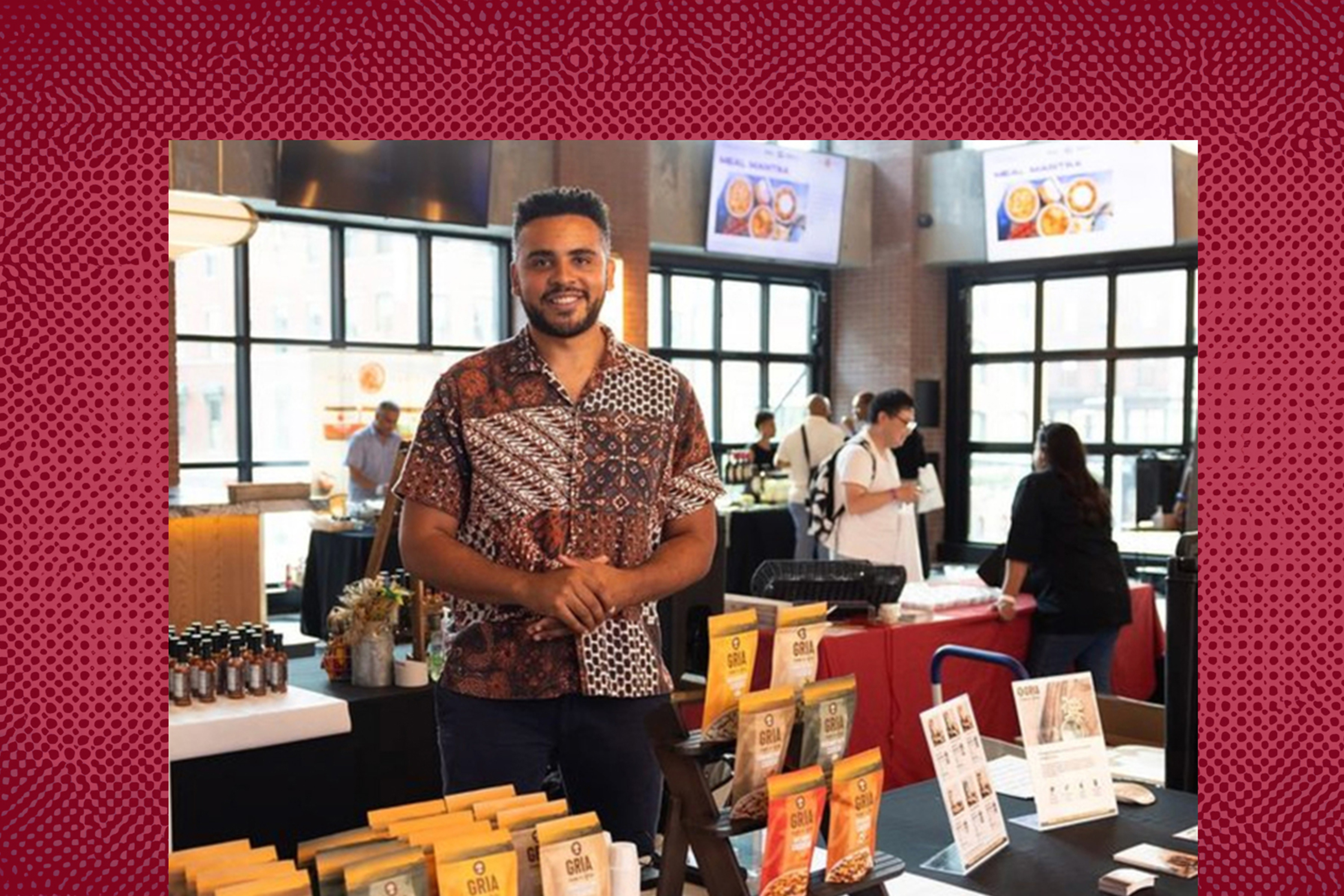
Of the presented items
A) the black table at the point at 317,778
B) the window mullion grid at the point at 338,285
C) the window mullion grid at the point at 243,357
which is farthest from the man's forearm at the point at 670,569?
the window mullion grid at the point at 338,285

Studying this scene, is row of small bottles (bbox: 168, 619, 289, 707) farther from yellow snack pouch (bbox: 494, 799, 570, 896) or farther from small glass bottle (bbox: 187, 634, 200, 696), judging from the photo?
yellow snack pouch (bbox: 494, 799, 570, 896)

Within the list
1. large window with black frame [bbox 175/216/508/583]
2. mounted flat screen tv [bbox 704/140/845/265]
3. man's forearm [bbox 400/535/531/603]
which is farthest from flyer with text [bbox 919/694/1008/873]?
mounted flat screen tv [bbox 704/140/845/265]

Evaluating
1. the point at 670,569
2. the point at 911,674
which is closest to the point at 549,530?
the point at 670,569

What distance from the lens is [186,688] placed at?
3.06m

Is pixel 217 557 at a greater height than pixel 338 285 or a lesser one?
lesser

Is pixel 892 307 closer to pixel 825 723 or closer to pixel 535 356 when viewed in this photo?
pixel 535 356

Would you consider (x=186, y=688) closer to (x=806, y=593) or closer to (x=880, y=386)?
(x=806, y=593)

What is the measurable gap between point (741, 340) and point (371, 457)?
543 centimetres

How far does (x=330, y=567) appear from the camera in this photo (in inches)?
301

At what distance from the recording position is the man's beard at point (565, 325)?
1.89m

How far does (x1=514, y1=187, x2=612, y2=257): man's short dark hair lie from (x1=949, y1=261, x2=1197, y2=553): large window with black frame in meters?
10.6

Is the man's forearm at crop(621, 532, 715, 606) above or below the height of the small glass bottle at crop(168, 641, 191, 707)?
above

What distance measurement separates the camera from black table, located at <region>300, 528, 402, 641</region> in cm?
725

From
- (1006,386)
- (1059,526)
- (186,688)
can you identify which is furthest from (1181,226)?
(186,688)
